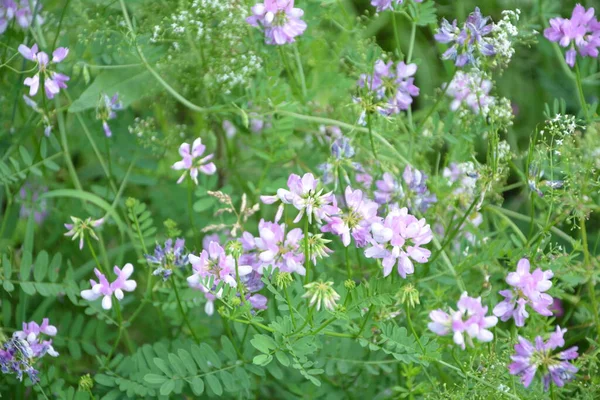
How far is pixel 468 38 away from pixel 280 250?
22.8 inches

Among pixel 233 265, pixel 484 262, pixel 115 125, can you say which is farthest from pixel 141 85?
pixel 484 262

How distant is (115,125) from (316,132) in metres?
A: 0.55

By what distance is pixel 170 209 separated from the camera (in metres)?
2.22

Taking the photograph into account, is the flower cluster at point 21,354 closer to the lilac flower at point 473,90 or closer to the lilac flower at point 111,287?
the lilac flower at point 111,287

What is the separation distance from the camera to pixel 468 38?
1.55m

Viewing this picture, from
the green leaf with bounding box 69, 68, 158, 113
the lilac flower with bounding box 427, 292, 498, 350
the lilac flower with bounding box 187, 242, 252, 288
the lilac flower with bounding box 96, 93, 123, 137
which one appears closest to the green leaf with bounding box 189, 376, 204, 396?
the lilac flower with bounding box 187, 242, 252, 288

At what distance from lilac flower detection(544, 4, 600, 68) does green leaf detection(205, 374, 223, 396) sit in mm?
975

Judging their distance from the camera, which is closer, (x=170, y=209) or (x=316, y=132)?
(x=316, y=132)

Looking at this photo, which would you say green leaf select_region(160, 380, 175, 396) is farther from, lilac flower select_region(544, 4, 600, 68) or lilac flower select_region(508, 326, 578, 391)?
lilac flower select_region(544, 4, 600, 68)

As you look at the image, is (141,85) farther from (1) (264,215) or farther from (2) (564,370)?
(2) (564,370)

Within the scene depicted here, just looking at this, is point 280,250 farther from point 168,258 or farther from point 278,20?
point 278,20

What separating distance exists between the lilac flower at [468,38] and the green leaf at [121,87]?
822 millimetres

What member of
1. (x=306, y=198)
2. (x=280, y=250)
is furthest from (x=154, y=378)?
(x=306, y=198)

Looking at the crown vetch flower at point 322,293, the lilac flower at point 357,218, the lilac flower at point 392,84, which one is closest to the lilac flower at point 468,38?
the lilac flower at point 392,84
